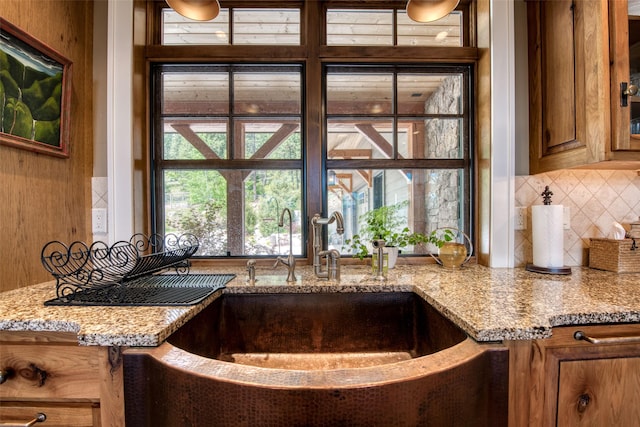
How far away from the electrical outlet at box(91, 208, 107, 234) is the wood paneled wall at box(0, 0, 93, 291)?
0.12 feet

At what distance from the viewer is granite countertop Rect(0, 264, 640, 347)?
0.79m

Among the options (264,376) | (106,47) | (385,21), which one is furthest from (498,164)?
(106,47)

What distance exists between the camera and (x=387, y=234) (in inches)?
61.5

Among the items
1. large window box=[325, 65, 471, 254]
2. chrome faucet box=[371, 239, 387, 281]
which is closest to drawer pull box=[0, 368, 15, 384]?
chrome faucet box=[371, 239, 387, 281]

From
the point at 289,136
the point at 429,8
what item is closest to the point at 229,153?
the point at 289,136

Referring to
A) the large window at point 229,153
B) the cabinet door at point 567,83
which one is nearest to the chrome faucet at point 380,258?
the large window at point 229,153

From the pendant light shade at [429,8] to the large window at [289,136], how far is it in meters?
0.52

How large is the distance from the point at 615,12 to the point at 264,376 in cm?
173

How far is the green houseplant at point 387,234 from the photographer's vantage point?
Answer: 157 cm

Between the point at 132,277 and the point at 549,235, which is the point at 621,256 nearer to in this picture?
the point at 549,235

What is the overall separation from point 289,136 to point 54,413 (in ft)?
4.79

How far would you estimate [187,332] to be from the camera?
1007 mm

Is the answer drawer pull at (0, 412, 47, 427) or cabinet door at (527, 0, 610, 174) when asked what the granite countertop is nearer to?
drawer pull at (0, 412, 47, 427)

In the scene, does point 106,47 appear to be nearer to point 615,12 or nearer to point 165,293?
point 165,293
